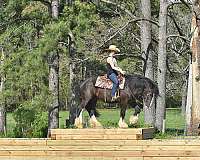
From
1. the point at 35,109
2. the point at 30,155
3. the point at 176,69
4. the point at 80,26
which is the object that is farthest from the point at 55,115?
the point at 176,69

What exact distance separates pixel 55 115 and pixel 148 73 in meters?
3.99

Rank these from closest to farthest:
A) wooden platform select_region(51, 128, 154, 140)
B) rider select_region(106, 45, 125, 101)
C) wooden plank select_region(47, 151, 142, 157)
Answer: wooden plank select_region(47, 151, 142, 157) < wooden platform select_region(51, 128, 154, 140) < rider select_region(106, 45, 125, 101)

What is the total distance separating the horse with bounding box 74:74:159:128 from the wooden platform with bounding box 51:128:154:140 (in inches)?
30.2

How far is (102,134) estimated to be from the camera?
13.6 metres

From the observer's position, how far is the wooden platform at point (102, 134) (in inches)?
527

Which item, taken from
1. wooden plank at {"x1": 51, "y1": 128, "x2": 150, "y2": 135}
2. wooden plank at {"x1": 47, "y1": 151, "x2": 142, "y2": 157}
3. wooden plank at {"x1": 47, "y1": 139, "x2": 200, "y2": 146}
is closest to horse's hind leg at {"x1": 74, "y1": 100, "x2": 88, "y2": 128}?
wooden plank at {"x1": 51, "y1": 128, "x2": 150, "y2": 135}

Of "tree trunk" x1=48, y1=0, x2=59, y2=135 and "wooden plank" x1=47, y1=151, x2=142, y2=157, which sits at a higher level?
"tree trunk" x1=48, y1=0, x2=59, y2=135

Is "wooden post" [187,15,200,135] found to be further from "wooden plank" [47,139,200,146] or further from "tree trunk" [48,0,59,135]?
"wooden plank" [47,139,200,146]

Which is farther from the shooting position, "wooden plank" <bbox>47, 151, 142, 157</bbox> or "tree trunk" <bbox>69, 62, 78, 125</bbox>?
"tree trunk" <bbox>69, 62, 78, 125</bbox>

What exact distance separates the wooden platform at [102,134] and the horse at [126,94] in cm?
77

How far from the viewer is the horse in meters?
14.3

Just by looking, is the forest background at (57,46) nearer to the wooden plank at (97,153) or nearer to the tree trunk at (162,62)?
the tree trunk at (162,62)

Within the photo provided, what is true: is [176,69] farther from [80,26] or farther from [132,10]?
[80,26]

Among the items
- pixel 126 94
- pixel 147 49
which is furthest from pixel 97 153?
pixel 147 49
